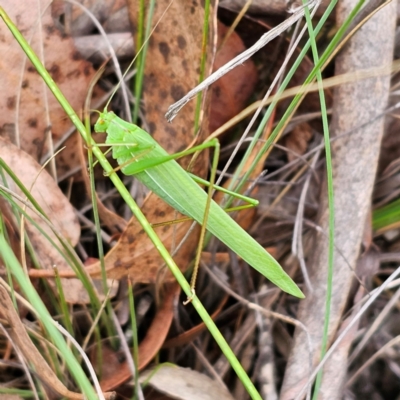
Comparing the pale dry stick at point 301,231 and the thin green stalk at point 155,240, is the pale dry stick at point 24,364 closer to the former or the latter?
the thin green stalk at point 155,240

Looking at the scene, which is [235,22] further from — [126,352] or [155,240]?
[126,352]

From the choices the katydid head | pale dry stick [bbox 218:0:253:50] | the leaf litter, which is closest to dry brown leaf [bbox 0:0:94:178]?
the leaf litter

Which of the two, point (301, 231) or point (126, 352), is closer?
point (126, 352)

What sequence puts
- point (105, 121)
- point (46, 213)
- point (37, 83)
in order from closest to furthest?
1. point (105, 121)
2. point (46, 213)
3. point (37, 83)

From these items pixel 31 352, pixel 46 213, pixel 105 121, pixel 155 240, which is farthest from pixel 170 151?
pixel 31 352

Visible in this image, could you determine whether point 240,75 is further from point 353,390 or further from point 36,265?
point 353,390

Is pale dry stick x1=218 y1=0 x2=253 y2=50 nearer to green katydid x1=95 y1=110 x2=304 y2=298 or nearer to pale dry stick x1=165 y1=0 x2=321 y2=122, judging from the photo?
pale dry stick x1=165 y1=0 x2=321 y2=122
